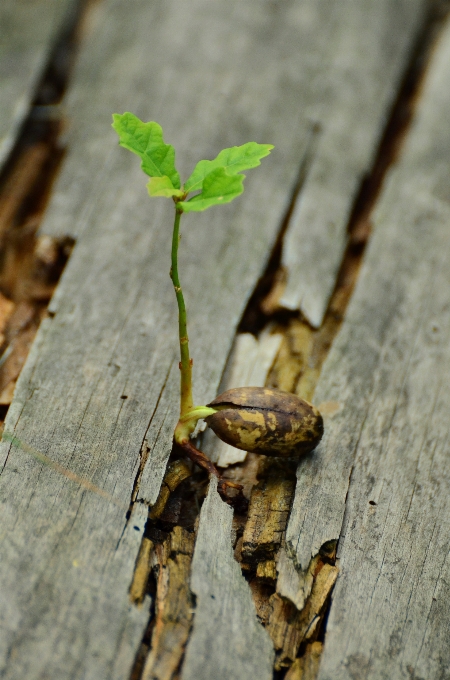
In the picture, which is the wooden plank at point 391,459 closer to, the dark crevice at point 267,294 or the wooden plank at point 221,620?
the wooden plank at point 221,620

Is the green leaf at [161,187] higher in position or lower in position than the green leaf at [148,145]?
lower

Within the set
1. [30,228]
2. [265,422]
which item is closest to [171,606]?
[265,422]

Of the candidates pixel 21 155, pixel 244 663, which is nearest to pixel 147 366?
pixel 244 663

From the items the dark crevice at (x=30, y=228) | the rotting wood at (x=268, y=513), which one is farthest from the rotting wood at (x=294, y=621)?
the dark crevice at (x=30, y=228)

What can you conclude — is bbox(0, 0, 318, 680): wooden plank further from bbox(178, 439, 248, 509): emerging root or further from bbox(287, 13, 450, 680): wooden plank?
bbox(287, 13, 450, 680): wooden plank

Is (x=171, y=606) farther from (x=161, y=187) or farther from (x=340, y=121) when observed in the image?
(x=340, y=121)

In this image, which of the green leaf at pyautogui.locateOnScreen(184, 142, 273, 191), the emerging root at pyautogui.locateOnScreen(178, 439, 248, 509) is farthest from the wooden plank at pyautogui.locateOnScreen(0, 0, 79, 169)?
the emerging root at pyautogui.locateOnScreen(178, 439, 248, 509)
